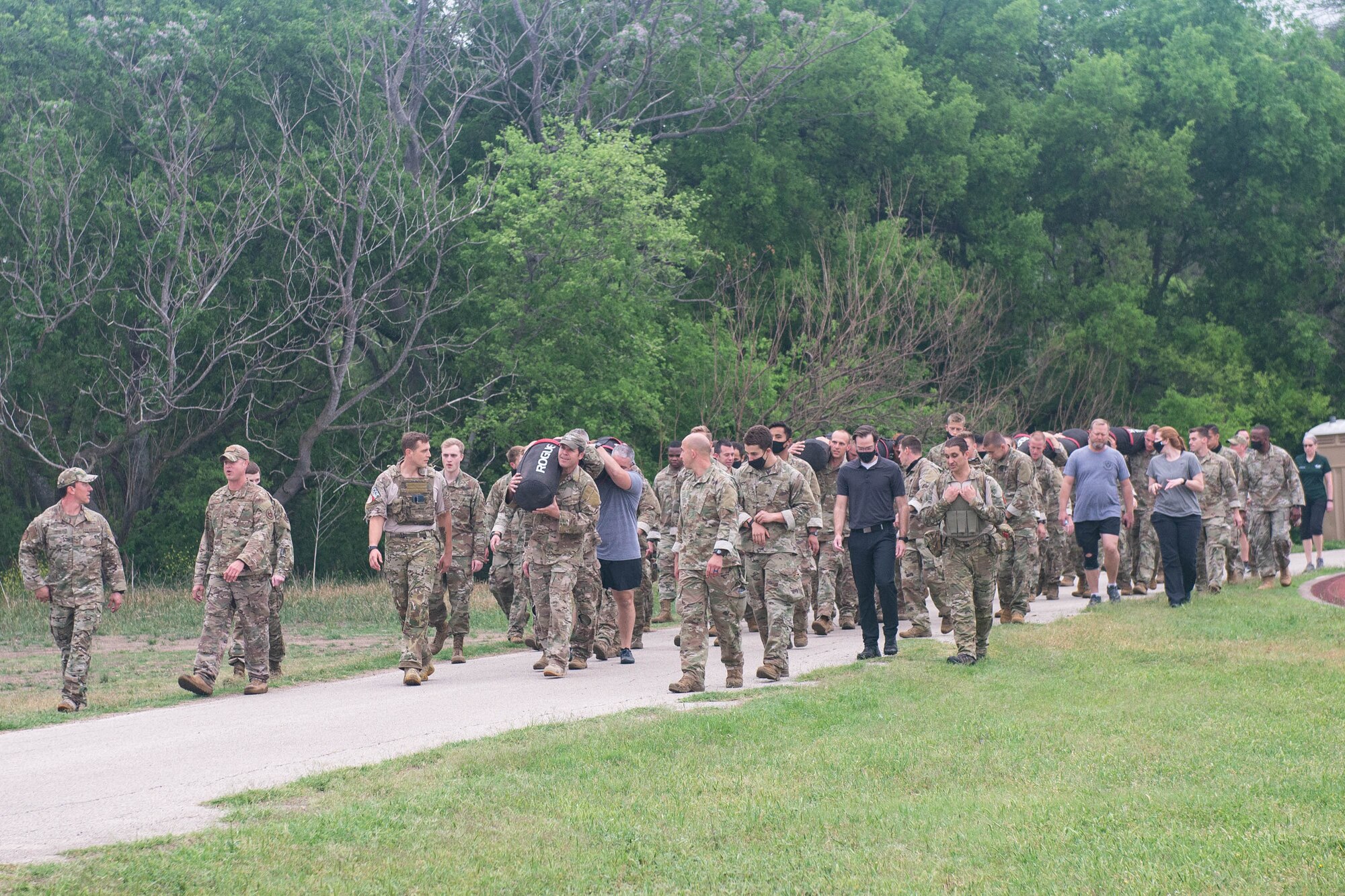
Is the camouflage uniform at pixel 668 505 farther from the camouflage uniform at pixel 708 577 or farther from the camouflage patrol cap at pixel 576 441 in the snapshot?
the camouflage uniform at pixel 708 577

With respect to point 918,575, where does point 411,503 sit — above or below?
above

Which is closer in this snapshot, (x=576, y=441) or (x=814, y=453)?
(x=576, y=441)

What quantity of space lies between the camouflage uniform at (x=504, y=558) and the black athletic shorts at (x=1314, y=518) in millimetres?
12405

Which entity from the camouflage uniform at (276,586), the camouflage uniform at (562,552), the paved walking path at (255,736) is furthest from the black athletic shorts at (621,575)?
the camouflage uniform at (276,586)

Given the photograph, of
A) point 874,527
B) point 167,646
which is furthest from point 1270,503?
point 167,646

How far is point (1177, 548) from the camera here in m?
17.7

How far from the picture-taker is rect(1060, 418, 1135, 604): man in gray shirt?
58.5ft

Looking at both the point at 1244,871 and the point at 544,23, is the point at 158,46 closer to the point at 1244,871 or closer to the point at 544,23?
the point at 544,23

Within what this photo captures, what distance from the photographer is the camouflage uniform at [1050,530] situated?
19.0 m

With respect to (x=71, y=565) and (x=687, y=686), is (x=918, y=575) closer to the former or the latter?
(x=687, y=686)

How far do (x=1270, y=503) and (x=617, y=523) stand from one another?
10.3m

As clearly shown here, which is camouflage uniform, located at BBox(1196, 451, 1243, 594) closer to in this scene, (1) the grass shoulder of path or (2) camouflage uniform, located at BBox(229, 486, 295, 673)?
(1) the grass shoulder of path

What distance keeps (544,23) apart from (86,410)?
14551 millimetres

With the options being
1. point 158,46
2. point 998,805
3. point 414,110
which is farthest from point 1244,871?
point 414,110
